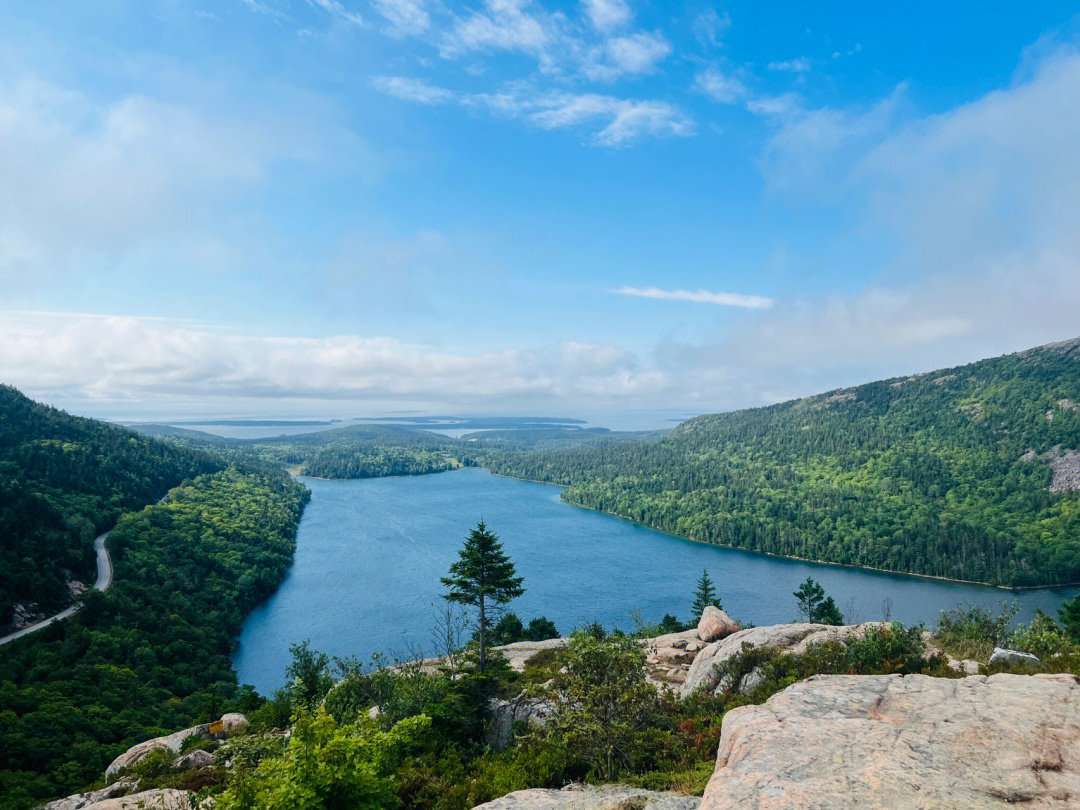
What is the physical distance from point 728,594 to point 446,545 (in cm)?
7021

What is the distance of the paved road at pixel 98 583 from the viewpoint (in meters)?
58.8

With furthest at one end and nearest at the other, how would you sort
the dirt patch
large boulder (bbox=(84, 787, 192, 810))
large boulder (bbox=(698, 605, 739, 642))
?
the dirt patch
large boulder (bbox=(698, 605, 739, 642))
large boulder (bbox=(84, 787, 192, 810))

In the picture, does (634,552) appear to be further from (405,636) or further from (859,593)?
(405,636)

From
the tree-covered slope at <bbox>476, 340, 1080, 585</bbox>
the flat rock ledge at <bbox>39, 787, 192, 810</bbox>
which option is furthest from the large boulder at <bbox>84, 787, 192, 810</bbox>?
the tree-covered slope at <bbox>476, 340, 1080, 585</bbox>

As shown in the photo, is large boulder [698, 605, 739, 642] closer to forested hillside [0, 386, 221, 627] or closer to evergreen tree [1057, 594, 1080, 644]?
evergreen tree [1057, 594, 1080, 644]

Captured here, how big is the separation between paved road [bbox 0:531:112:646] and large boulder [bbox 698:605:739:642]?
2863 inches

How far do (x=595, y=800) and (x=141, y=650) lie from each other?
73.5 metres

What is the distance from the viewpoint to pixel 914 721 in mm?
9773

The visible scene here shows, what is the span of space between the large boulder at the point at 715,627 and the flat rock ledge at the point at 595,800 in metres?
24.5

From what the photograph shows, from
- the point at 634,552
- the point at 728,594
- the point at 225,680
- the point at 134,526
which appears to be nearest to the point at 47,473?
the point at 134,526

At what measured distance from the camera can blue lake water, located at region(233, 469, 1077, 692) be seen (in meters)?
83.6

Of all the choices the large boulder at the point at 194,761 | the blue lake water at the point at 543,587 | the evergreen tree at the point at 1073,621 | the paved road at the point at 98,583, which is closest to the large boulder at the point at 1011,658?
the evergreen tree at the point at 1073,621

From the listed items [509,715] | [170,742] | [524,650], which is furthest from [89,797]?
[524,650]

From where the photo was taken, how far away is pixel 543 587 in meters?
103
